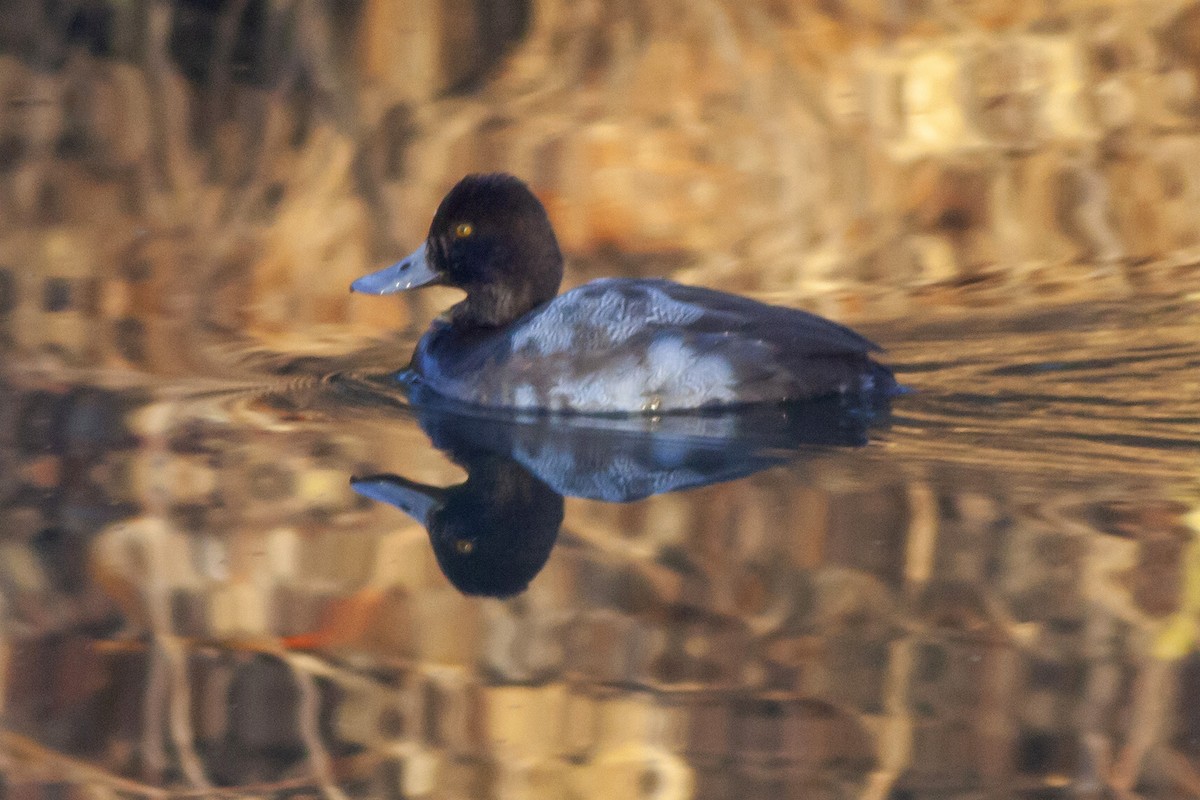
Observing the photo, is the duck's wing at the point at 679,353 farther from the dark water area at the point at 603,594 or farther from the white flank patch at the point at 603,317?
the dark water area at the point at 603,594

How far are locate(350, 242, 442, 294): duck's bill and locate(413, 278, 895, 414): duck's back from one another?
608 mm

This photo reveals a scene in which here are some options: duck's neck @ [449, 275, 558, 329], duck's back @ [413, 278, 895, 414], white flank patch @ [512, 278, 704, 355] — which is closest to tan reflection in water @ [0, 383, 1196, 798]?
duck's back @ [413, 278, 895, 414]

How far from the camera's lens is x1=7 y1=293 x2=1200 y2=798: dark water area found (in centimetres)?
362

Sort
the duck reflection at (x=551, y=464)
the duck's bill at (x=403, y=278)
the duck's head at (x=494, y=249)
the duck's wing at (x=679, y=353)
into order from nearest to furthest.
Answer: the duck reflection at (x=551, y=464), the duck's wing at (x=679, y=353), the duck's head at (x=494, y=249), the duck's bill at (x=403, y=278)

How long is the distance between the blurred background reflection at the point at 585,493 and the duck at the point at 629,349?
27 cm

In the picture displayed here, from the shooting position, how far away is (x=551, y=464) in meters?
5.55

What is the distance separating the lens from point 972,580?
4.45 m

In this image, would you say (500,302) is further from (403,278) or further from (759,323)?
(759,323)

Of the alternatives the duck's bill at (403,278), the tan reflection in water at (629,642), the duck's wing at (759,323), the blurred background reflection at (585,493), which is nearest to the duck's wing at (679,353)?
the duck's wing at (759,323)

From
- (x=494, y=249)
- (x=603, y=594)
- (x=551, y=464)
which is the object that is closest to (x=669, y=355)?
(x=551, y=464)

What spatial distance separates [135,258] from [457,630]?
4974 millimetres

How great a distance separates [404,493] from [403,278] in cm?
149

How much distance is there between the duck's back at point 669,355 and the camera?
5.81 meters

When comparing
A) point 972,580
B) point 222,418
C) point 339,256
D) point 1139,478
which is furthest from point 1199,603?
point 339,256
